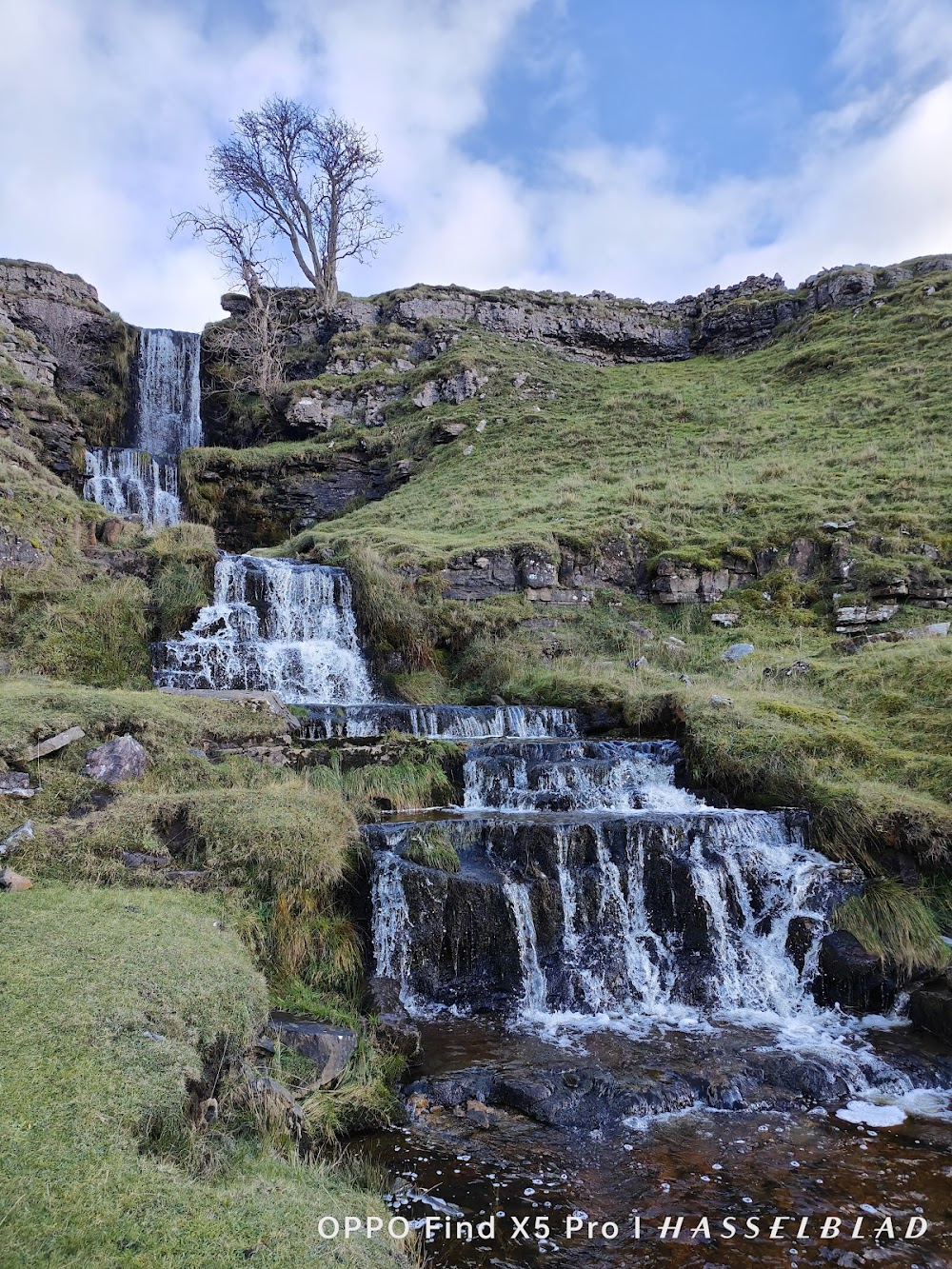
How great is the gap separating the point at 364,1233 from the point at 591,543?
1607 centimetres

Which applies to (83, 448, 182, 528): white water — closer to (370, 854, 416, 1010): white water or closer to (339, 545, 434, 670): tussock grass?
(339, 545, 434, 670): tussock grass

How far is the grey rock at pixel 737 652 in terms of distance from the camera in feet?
47.6

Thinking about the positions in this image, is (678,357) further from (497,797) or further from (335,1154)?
(335,1154)

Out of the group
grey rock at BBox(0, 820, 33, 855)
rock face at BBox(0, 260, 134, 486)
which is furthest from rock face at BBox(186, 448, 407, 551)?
grey rock at BBox(0, 820, 33, 855)

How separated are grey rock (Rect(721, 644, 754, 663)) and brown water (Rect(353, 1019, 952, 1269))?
9834 mm

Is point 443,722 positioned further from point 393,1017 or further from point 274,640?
point 393,1017

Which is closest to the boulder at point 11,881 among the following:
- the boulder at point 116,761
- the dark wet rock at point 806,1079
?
the boulder at point 116,761

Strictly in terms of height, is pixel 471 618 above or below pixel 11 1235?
above

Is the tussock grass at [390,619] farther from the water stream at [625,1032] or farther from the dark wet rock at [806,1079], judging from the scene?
the dark wet rock at [806,1079]

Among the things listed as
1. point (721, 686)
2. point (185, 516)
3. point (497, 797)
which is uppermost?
point (185, 516)

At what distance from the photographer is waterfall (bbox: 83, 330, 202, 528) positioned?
74.7 ft

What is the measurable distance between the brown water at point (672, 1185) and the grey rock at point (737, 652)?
9.83 metres

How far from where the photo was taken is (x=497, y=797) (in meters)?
10.2

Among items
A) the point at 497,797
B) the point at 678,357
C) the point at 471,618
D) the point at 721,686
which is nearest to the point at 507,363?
the point at 678,357
